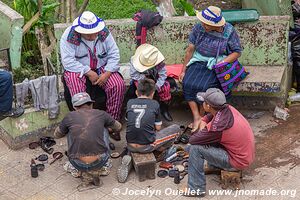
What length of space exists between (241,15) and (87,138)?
288 cm

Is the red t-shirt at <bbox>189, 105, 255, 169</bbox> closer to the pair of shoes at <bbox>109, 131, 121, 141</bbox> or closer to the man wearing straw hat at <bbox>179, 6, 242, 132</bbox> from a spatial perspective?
the man wearing straw hat at <bbox>179, 6, 242, 132</bbox>

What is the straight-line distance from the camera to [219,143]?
19.5 ft

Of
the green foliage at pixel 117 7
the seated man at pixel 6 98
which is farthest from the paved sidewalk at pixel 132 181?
the green foliage at pixel 117 7

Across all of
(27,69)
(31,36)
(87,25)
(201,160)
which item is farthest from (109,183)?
(31,36)

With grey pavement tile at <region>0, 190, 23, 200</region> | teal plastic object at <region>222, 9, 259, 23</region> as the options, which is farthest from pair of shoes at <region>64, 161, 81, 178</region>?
teal plastic object at <region>222, 9, 259, 23</region>

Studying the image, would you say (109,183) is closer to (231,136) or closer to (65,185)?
(65,185)

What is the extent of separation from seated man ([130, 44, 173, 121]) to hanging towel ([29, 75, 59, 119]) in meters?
1.00

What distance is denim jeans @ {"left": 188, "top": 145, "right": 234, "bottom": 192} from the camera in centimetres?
592

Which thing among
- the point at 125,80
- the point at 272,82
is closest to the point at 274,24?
the point at 272,82

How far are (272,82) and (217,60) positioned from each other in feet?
2.50

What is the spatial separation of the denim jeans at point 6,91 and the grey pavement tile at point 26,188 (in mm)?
970

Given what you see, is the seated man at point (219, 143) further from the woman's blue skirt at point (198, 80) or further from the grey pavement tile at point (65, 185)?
the grey pavement tile at point (65, 185)

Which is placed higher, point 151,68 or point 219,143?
point 151,68

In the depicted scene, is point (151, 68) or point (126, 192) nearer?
point (126, 192)
